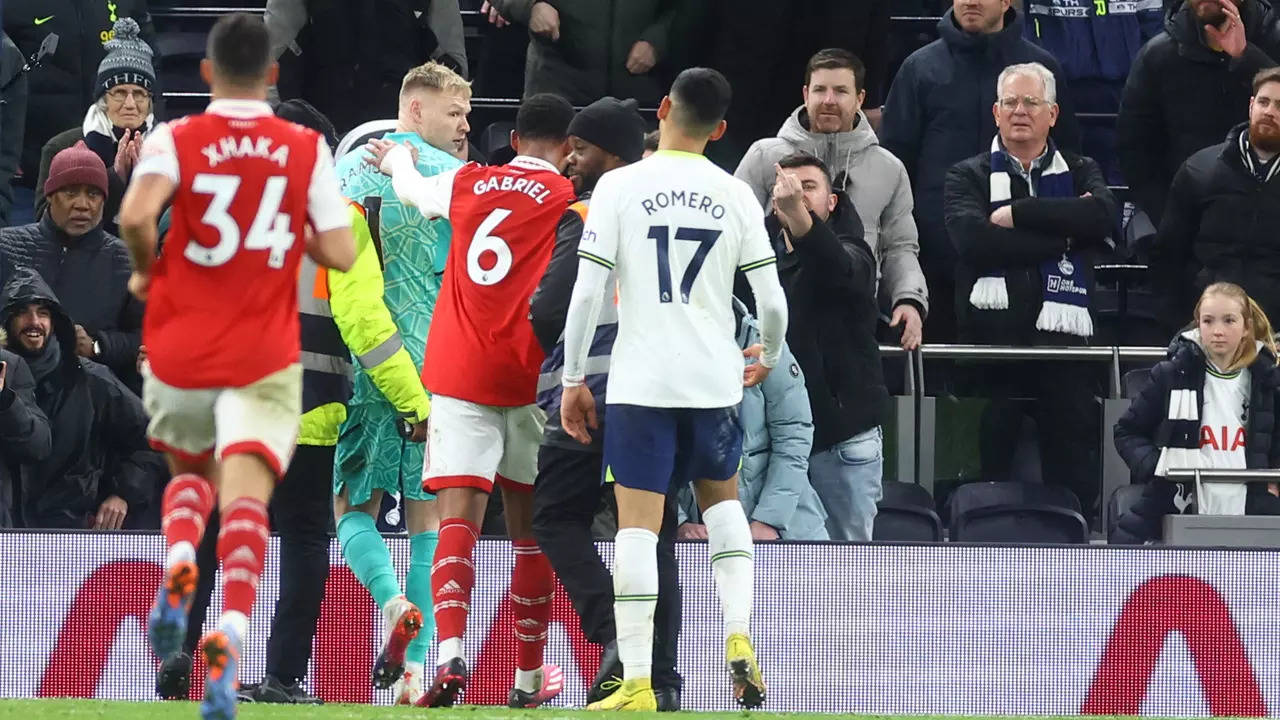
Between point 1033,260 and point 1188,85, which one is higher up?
point 1188,85

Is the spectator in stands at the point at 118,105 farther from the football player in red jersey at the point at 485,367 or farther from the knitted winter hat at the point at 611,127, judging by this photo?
the knitted winter hat at the point at 611,127

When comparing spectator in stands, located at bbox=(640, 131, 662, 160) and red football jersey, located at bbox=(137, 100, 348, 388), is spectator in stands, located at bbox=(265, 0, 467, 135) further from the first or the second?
red football jersey, located at bbox=(137, 100, 348, 388)

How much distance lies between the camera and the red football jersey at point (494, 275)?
24.6ft

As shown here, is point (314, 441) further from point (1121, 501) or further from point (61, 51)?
point (61, 51)

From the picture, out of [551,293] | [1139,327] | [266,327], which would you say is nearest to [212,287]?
[266,327]

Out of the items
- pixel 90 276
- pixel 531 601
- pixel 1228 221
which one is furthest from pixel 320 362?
pixel 1228 221

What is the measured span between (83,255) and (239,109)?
4280 mm

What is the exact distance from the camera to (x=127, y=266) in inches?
396

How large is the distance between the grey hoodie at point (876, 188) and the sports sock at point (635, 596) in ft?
12.1

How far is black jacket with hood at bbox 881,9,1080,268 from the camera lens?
11.1 metres

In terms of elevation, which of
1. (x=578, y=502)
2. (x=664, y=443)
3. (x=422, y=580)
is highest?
(x=664, y=443)

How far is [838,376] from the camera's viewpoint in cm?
941

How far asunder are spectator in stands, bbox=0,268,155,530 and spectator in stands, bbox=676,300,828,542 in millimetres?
2506

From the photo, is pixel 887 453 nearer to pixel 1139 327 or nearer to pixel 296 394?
pixel 1139 327
